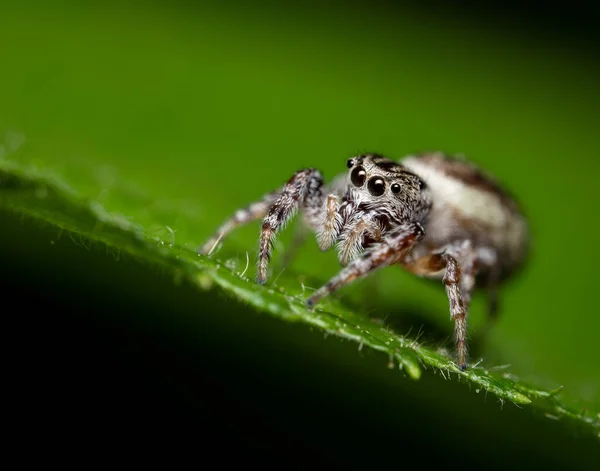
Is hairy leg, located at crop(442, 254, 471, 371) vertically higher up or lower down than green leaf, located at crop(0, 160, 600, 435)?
higher up

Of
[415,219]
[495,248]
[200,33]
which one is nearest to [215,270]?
[415,219]

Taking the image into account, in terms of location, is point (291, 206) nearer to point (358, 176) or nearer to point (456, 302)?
point (358, 176)

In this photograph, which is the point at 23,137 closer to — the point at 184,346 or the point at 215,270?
the point at 184,346

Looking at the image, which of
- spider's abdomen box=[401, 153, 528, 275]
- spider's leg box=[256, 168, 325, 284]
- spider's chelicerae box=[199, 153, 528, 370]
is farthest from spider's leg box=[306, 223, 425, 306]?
spider's abdomen box=[401, 153, 528, 275]

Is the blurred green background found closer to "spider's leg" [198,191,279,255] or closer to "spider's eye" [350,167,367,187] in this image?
"spider's leg" [198,191,279,255]

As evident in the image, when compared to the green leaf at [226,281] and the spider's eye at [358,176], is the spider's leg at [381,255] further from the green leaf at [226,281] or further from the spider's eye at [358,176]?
the spider's eye at [358,176]

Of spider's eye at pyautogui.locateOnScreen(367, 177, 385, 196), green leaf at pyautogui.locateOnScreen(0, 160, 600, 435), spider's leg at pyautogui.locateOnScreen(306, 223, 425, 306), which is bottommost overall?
green leaf at pyautogui.locateOnScreen(0, 160, 600, 435)

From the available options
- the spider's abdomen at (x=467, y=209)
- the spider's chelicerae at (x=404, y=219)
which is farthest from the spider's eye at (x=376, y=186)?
the spider's abdomen at (x=467, y=209)
